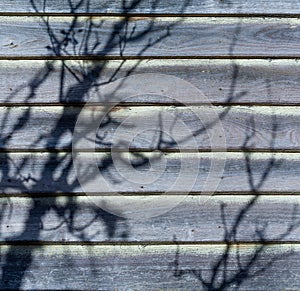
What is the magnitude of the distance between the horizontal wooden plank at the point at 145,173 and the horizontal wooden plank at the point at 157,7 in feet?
2.20

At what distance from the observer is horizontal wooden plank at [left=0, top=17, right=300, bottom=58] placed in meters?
2.14

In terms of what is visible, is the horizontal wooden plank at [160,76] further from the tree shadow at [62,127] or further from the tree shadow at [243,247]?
the tree shadow at [243,247]

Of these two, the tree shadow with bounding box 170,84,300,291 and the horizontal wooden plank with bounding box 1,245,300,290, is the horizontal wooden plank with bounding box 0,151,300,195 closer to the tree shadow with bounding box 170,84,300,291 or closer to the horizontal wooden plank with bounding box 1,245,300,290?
the tree shadow with bounding box 170,84,300,291

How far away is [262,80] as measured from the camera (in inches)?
84.7

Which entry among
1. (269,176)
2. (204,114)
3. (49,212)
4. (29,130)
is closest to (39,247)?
(49,212)

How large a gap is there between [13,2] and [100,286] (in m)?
1.38

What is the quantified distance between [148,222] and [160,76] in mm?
681

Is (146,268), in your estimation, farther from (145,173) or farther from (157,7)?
(157,7)

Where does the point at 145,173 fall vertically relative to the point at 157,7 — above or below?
below

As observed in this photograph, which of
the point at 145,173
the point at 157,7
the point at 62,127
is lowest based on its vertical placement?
the point at 145,173

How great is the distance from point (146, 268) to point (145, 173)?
0.44 m

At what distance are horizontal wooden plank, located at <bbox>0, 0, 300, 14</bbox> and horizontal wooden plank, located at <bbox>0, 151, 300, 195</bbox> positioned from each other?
0.67 metres

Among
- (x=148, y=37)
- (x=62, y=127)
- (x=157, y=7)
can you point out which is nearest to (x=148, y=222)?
(x=62, y=127)

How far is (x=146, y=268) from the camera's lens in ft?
6.97
